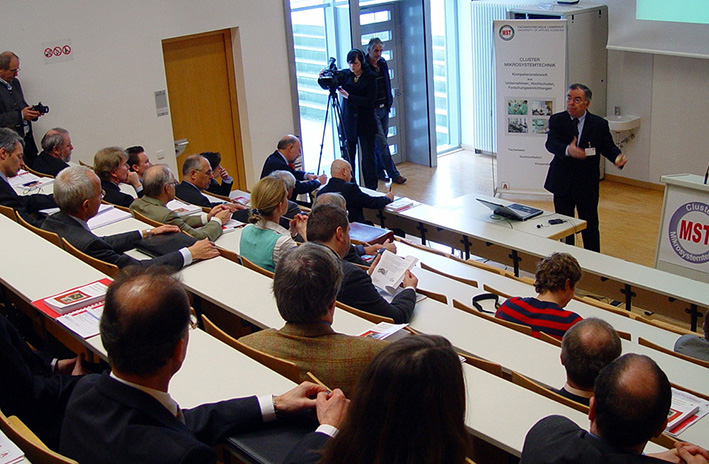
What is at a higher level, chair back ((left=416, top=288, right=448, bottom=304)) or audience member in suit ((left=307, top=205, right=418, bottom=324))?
audience member in suit ((left=307, top=205, right=418, bottom=324))

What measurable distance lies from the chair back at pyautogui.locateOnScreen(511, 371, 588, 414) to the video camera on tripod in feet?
19.8

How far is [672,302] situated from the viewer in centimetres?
500

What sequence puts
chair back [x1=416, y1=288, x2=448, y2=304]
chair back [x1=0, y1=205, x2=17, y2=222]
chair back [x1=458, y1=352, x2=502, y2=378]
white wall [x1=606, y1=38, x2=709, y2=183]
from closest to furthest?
chair back [x1=458, y1=352, x2=502, y2=378] < chair back [x1=416, y1=288, x2=448, y2=304] < chair back [x1=0, y1=205, x2=17, y2=222] < white wall [x1=606, y1=38, x2=709, y2=183]

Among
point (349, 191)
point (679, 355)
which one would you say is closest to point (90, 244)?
point (349, 191)

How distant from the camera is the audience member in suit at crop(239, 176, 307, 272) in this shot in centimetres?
423

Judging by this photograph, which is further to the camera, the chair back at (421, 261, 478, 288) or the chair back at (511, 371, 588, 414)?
the chair back at (421, 261, 478, 288)

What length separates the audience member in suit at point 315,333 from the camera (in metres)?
2.52

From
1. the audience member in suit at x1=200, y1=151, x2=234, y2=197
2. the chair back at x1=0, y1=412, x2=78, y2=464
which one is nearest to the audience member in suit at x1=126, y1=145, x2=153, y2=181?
the audience member in suit at x1=200, y1=151, x2=234, y2=197

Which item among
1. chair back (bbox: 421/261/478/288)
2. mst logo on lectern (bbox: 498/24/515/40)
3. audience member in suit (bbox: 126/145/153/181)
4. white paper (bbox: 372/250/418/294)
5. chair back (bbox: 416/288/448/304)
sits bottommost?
chair back (bbox: 421/261/478/288)

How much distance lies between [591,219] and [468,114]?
4.77 metres

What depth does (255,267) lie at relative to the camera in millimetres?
4043

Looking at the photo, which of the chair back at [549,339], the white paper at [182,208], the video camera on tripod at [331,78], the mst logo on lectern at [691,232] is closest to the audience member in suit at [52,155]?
the white paper at [182,208]

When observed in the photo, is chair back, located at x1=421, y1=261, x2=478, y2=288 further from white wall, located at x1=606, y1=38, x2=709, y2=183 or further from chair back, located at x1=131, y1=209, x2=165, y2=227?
white wall, located at x1=606, y1=38, x2=709, y2=183

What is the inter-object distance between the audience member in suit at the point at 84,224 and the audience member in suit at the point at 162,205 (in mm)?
794
